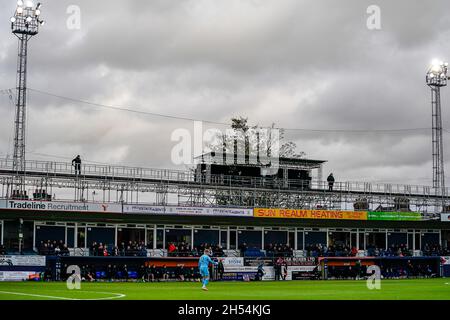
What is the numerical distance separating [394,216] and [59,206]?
30504 millimetres

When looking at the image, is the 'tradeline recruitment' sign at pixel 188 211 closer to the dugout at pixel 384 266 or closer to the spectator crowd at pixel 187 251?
the spectator crowd at pixel 187 251

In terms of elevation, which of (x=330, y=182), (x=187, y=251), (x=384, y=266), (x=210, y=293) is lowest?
(x=384, y=266)

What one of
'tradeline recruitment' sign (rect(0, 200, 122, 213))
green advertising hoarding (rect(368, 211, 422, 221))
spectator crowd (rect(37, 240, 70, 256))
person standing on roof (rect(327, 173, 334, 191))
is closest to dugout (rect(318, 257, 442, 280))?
green advertising hoarding (rect(368, 211, 422, 221))

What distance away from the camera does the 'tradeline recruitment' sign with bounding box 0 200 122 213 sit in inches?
1982

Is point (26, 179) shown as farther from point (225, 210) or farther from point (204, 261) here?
point (204, 261)

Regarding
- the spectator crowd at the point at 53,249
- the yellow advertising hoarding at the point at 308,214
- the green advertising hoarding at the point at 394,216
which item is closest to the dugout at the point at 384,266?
the green advertising hoarding at the point at 394,216

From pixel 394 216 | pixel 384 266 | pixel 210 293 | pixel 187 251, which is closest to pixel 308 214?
pixel 384 266

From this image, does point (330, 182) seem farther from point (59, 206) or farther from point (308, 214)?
point (59, 206)

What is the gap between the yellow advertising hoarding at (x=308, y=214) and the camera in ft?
196

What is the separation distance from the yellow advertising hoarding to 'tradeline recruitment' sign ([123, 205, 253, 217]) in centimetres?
111

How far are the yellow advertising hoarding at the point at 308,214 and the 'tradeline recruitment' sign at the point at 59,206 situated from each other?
1226 cm

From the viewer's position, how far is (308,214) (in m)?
61.8

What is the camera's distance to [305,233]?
65938mm
